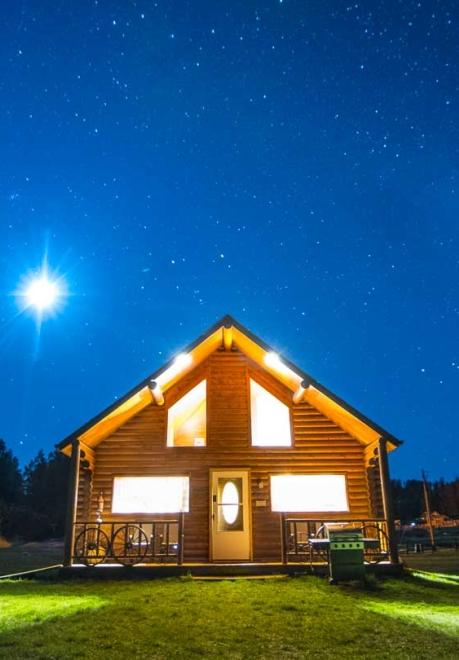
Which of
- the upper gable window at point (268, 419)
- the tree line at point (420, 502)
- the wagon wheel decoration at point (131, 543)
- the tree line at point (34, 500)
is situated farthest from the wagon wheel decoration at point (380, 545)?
the tree line at point (420, 502)

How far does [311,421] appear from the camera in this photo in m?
14.6

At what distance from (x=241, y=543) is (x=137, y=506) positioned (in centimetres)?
284

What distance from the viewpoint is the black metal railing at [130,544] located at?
1157 centimetres

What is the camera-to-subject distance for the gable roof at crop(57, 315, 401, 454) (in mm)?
12953

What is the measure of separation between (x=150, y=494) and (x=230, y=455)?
233 cm

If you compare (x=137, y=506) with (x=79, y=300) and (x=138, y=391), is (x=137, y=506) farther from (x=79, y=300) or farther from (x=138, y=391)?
(x=79, y=300)

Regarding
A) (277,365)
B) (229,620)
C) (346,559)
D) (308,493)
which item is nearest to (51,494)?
(308,493)

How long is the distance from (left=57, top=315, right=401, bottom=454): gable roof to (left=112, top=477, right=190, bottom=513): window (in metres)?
1.42

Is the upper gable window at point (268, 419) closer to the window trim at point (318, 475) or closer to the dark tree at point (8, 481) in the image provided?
the window trim at point (318, 475)

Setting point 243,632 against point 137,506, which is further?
point 137,506

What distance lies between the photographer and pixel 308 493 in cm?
1409

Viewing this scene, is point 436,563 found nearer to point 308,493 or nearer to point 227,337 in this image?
point 308,493

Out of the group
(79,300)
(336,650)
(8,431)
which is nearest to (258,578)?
(336,650)

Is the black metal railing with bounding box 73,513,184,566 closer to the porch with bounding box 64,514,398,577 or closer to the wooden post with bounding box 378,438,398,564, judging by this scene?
the porch with bounding box 64,514,398,577
